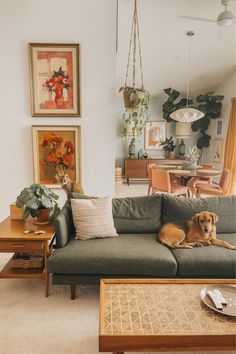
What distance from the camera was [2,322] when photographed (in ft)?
6.19

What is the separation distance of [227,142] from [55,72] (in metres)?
4.81

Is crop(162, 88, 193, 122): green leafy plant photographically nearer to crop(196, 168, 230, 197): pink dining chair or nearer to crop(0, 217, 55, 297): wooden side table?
crop(196, 168, 230, 197): pink dining chair

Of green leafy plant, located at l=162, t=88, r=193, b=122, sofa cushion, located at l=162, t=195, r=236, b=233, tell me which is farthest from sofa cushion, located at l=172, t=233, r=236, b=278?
green leafy plant, located at l=162, t=88, r=193, b=122

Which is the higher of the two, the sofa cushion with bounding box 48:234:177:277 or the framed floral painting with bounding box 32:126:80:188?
the framed floral painting with bounding box 32:126:80:188

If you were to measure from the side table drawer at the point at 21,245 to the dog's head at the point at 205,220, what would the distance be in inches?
54.1

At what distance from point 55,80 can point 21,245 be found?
186cm

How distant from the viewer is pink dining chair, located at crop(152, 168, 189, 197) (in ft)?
14.7

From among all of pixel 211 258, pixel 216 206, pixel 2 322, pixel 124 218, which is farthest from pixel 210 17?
pixel 2 322

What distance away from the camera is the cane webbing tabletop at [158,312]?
4.35 ft

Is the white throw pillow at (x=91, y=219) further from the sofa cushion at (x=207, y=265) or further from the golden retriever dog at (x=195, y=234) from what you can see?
the sofa cushion at (x=207, y=265)

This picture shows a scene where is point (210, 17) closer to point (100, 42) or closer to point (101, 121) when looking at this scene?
point (100, 42)

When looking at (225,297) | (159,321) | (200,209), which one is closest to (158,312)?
(159,321)

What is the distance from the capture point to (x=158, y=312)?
4.79 feet

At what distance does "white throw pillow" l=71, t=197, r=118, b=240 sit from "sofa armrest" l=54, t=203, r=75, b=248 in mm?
74
